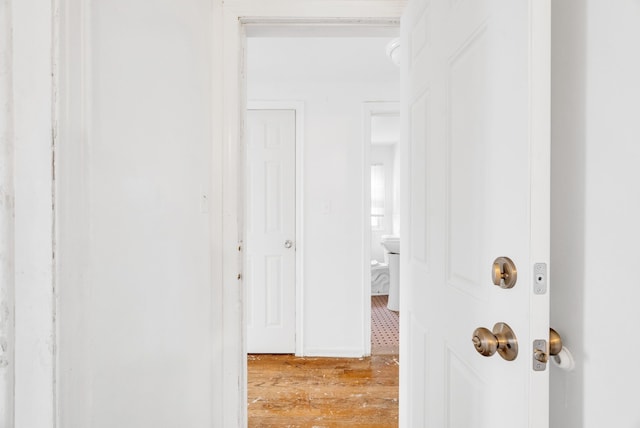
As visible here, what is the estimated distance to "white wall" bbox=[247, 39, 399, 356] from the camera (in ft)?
8.52

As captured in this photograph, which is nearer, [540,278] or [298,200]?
[540,278]

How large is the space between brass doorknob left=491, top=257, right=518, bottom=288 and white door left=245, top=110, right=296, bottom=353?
212cm

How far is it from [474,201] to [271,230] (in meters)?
2.08

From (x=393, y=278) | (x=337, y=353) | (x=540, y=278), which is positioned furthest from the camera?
(x=393, y=278)

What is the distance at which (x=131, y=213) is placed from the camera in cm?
77

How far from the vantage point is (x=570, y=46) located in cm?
62

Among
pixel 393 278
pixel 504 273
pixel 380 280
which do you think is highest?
pixel 504 273

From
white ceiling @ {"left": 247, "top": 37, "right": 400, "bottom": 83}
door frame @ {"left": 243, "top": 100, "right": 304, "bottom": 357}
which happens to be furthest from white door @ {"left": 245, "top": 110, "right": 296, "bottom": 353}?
white ceiling @ {"left": 247, "top": 37, "right": 400, "bottom": 83}

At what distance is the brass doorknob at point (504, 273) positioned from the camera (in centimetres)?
60

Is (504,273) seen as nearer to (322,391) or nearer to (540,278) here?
(540,278)

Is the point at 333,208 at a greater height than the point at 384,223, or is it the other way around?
the point at 333,208

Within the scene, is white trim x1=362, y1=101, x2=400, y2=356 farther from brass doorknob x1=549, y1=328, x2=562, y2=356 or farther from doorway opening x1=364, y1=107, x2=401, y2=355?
brass doorknob x1=549, y1=328, x2=562, y2=356

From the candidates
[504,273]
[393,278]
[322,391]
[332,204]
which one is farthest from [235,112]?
[393,278]

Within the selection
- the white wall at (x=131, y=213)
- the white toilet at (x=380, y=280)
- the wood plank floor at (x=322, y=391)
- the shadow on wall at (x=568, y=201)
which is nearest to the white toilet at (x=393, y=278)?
the white toilet at (x=380, y=280)
